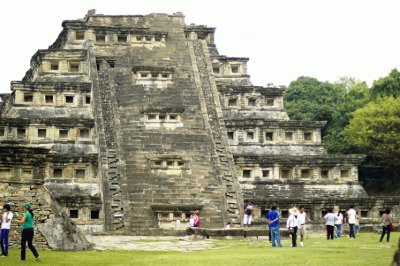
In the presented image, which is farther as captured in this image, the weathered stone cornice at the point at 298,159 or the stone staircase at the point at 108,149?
the weathered stone cornice at the point at 298,159

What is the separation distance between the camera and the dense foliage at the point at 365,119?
46000mm

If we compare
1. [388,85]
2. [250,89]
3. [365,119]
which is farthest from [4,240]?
[388,85]

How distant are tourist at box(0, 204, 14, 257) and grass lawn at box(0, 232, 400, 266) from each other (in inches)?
8.9

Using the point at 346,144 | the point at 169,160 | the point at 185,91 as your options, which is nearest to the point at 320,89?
the point at 346,144

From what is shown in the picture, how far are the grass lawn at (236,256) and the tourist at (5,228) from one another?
0.23 m

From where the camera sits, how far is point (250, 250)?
1984 centimetres

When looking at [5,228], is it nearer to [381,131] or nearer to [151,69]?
[151,69]

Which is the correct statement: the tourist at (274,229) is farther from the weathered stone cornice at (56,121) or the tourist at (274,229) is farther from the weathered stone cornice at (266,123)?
the weathered stone cornice at (56,121)

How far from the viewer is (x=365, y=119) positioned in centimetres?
4672

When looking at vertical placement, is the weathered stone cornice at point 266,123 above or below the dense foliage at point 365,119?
below

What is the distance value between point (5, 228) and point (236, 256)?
527 centimetres

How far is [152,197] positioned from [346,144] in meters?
23.2

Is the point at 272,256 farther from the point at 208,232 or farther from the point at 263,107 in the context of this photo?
the point at 263,107

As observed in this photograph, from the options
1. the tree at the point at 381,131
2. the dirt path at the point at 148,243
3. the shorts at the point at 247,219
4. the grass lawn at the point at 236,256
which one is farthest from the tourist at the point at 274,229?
the tree at the point at 381,131
